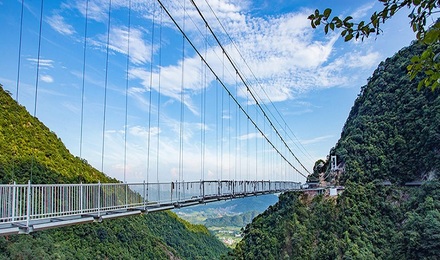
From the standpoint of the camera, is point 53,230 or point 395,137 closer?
point 53,230

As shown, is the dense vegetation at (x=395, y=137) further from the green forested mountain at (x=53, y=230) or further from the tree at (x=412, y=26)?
the tree at (x=412, y=26)

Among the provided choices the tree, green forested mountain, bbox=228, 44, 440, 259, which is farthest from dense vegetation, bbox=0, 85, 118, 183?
the tree

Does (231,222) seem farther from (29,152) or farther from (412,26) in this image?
(412,26)

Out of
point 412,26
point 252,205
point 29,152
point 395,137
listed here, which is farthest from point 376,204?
point 252,205

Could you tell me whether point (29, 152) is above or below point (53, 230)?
above

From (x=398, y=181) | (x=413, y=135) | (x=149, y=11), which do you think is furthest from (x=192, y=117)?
→ (x=413, y=135)

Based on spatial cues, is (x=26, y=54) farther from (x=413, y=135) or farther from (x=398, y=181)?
(x=413, y=135)

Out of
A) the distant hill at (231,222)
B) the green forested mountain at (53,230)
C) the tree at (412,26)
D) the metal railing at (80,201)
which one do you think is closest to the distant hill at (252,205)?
the distant hill at (231,222)
